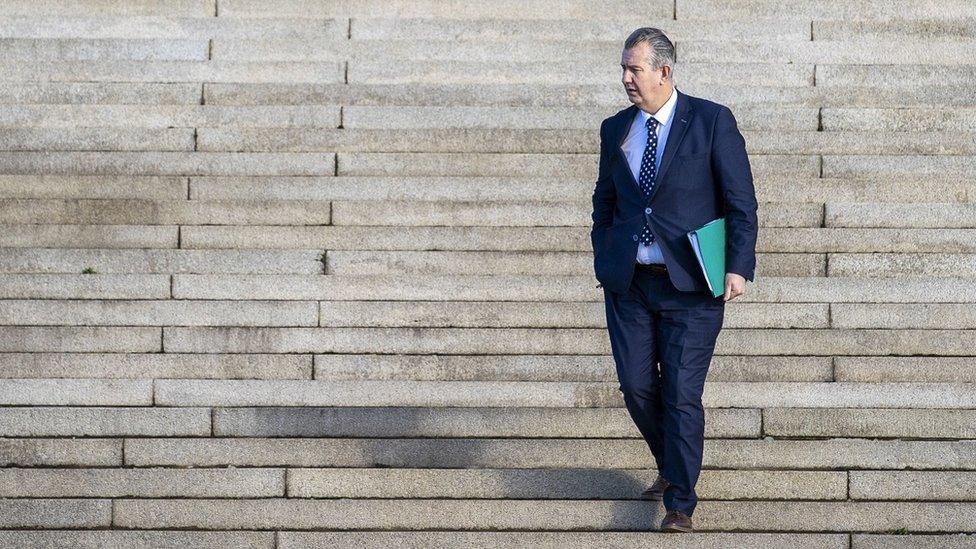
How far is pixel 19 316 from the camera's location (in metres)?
7.29

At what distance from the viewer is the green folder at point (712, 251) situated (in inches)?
217

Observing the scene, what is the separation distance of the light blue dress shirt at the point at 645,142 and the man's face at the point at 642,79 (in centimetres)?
5

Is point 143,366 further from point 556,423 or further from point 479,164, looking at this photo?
point 479,164

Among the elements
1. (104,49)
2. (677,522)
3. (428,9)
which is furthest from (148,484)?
(428,9)

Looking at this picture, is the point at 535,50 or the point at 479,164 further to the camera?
the point at 535,50

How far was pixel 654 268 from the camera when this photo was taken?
565 centimetres

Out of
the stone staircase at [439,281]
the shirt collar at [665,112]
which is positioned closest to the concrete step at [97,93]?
the stone staircase at [439,281]

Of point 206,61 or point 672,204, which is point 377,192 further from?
point 672,204

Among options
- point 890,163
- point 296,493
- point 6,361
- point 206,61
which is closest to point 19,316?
point 6,361

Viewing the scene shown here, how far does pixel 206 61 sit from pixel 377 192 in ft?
5.79

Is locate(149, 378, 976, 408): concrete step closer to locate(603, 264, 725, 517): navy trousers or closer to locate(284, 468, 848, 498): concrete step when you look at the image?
locate(284, 468, 848, 498): concrete step

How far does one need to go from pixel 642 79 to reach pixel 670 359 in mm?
1012

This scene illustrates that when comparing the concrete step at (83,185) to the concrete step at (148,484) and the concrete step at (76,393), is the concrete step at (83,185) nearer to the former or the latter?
the concrete step at (76,393)

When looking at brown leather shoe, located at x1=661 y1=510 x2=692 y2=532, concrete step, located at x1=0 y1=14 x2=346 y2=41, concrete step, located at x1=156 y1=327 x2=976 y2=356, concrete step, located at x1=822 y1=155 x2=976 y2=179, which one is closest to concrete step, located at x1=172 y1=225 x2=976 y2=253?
concrete step, located at x1=822 y1=155 x2=976 y2=179
